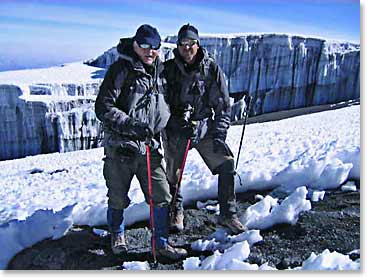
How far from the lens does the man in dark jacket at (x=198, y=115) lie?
322 centimetres

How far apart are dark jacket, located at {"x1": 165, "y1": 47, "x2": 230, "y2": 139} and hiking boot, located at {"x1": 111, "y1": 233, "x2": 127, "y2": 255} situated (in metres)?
0.77

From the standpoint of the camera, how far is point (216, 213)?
390cm

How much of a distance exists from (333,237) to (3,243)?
2282 millimetres

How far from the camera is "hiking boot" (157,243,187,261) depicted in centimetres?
324

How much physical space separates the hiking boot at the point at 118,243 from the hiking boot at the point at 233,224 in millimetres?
718

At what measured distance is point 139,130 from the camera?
2947 mm

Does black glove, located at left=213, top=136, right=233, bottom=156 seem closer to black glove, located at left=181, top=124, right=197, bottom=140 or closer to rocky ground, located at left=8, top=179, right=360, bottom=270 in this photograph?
black glove, located at left=181, top=124, right=197, bottom=140

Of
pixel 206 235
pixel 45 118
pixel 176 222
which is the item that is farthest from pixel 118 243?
pixel 45 118

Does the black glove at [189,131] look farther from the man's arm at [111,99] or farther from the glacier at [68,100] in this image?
the glacier at [68,100]

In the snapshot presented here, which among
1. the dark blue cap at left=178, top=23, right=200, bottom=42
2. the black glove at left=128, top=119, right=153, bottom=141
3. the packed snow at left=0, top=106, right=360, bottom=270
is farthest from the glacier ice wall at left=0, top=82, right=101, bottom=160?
the black glove at left=128, top=119, right=153, bottom=141

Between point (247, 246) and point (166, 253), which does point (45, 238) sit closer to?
point (166, 253)

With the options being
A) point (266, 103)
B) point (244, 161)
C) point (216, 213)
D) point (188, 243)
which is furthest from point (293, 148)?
point (266, 103)

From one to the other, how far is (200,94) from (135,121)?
0.58m

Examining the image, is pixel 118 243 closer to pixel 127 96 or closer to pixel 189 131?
pixel 189 131
